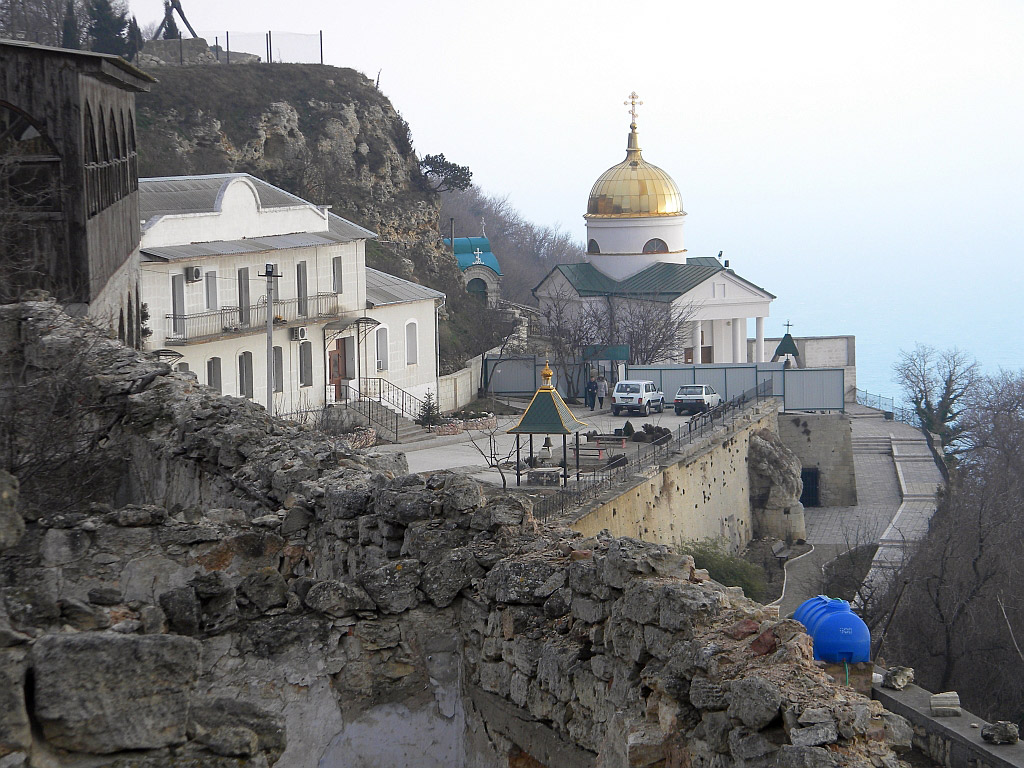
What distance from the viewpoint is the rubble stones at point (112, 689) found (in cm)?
441

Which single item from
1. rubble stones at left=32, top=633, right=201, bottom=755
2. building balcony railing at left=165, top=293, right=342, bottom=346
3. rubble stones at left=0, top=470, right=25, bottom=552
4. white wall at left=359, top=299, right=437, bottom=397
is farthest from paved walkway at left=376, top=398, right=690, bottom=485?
rubble stones at left=32, top=633, right=201, bottom=755

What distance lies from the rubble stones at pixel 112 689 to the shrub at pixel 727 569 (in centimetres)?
2523

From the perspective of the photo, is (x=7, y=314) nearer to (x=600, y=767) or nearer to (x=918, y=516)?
(x=600, y=767)

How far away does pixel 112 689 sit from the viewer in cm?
450

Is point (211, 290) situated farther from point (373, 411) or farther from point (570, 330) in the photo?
point (570, 330)

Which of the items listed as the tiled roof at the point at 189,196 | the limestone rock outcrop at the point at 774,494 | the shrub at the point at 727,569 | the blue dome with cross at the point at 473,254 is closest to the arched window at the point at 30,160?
the tiled roof at the point at 189,196

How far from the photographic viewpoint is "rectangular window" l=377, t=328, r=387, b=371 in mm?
42094

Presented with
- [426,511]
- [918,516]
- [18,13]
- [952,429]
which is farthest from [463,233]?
[426,511]

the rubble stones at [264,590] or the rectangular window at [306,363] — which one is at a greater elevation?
the rubble stones at [264,590]

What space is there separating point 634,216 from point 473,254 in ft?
Answer: 46.5

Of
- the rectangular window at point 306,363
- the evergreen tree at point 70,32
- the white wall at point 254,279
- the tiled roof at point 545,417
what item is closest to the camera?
the tiled roof at point 545,417

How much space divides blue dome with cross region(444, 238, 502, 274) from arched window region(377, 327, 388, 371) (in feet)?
79.6

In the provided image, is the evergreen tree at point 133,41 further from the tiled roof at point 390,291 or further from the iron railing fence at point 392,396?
the iron railing fence at point 392,396

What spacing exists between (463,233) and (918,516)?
7302cm
